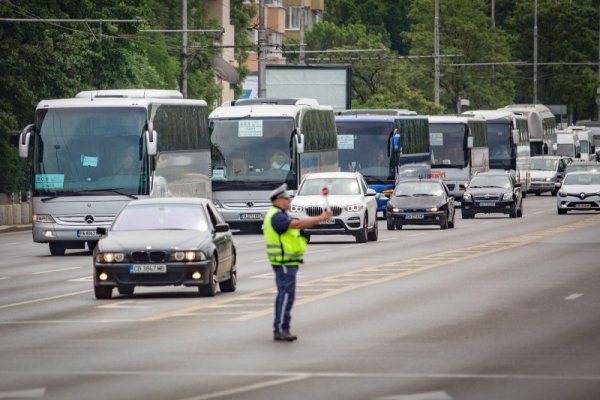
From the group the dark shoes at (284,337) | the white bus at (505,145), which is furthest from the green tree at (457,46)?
the dark shoes at (284,337)

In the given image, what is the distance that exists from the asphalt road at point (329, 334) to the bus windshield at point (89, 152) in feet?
13.6

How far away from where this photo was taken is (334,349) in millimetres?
18578

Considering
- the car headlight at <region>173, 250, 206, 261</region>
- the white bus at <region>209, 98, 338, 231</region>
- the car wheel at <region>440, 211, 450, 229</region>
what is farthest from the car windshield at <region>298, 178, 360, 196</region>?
the car headlight at <region>173, 250, 206, 261</region>

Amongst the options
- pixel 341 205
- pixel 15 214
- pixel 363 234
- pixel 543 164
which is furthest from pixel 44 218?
pixel 543 164

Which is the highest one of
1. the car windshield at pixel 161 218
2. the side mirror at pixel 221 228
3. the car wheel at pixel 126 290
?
the car windshield at pixel 161 218

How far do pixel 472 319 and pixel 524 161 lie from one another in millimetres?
68029

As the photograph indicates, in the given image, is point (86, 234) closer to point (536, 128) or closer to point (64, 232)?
point (64, 232)

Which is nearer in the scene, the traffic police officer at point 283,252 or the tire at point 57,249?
the traffic police officer at point 283,252

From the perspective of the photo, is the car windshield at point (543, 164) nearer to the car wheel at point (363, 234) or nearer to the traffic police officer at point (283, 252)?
the car wheel at point (363, 234)

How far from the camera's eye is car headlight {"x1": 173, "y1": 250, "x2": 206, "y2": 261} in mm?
25281

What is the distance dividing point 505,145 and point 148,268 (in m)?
62.0

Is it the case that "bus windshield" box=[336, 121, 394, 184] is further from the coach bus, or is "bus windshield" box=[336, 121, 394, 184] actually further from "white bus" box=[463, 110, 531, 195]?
"white bus" box=[463, 110, 531, 195]

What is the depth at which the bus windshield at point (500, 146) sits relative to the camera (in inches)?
3364

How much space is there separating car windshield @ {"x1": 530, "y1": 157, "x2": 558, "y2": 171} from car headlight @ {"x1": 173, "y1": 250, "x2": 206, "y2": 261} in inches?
2606
